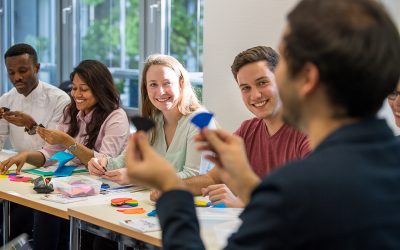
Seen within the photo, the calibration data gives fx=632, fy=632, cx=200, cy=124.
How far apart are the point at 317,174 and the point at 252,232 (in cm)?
14

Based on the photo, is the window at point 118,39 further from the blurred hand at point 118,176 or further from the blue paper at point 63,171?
the blurred hand at point 118,176

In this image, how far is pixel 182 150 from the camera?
310 centimetres

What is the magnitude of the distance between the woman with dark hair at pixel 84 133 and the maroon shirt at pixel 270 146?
1013 mm

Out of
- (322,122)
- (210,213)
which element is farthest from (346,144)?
(210,213)

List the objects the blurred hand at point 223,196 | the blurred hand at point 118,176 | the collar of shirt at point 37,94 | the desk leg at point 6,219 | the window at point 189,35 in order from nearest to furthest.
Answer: the blurred hand at point 223,196
the blurred hand at point 118,176
the desk leg at point 6,219
the collar of shirt at point 37,94
the window at point 189,35

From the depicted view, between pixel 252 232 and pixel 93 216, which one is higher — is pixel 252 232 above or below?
above

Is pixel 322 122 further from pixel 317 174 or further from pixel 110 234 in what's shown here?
pixel 110 234

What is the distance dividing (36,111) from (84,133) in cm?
69

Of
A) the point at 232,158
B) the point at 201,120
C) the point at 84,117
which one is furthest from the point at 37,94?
the point at 232,158

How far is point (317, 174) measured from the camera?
99 centimetres

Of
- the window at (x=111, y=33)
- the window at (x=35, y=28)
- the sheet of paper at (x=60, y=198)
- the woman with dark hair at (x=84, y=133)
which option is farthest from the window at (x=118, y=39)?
the sheet of paper at (x=60, y=198)

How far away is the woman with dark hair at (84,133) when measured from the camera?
343 cm

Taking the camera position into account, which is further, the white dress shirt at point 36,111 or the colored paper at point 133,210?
the white dress shirt at point 36,111

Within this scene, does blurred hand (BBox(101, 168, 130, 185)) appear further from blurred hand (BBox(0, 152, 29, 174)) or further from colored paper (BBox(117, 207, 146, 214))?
blurred hand (BBox(0, 152, 29, 174))
